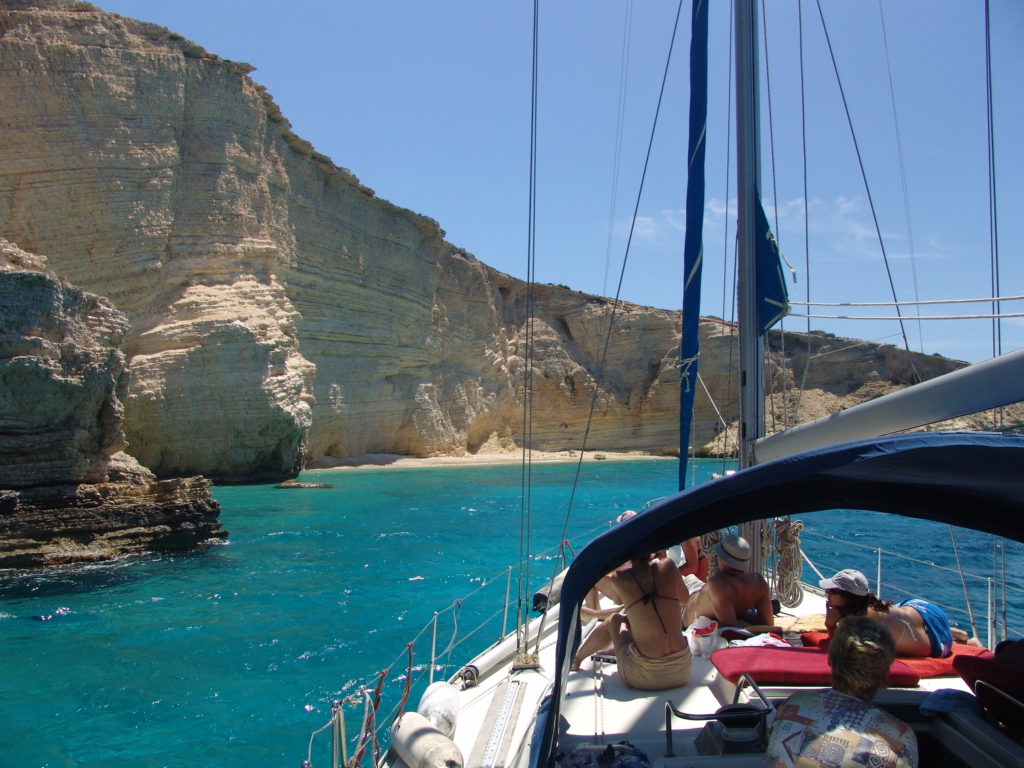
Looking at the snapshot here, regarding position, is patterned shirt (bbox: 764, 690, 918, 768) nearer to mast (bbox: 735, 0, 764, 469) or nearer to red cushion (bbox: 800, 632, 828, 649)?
red cushion (bbox: 800, 632, 828, 649)

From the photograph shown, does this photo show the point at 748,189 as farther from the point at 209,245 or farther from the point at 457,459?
the point at 457,459

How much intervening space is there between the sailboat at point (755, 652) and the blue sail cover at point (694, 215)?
1.25 metres

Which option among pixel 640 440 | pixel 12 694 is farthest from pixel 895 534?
pixel 640 440

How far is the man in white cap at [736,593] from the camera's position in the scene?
389 cm

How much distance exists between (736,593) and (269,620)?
20.2 feet

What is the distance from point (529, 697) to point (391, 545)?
31.1 ft

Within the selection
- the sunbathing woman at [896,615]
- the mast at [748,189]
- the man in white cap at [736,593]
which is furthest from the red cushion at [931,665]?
the mast at [748,189]

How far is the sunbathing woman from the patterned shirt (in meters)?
1.37

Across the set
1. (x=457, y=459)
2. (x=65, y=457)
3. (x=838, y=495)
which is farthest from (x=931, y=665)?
(x=457, y=459)

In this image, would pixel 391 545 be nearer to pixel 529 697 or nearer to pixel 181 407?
pixel 529 697

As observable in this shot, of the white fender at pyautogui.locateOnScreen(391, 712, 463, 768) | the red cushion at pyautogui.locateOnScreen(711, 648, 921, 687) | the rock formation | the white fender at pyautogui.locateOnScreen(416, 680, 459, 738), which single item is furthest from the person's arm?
the rock formation

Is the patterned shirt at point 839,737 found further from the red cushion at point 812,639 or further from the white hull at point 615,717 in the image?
the red cushion at point 812,639

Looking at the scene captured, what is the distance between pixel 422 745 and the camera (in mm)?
3088

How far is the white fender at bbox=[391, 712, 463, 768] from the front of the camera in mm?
2971
